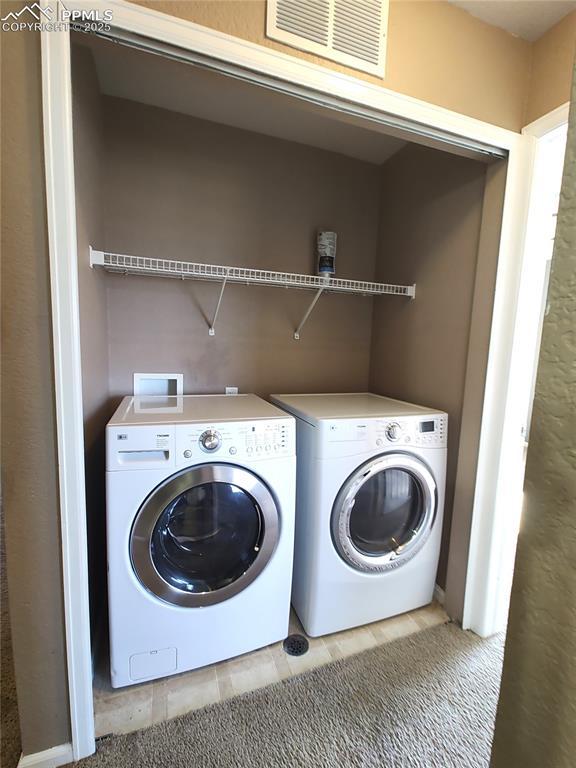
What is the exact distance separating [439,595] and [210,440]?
59.6 inches

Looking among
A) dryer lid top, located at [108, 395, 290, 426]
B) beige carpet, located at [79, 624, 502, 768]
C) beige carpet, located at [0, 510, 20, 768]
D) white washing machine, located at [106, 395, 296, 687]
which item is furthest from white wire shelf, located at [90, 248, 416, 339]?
beige carpet, located at [79, 624, 502, 768]

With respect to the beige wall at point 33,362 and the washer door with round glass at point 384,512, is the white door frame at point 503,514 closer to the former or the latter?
the washer door with round glass at point 384,512

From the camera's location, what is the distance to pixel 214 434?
49.4 inches

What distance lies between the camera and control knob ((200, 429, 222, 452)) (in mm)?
1239

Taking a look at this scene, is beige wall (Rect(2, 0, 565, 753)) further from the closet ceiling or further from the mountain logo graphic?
the closet ceiling

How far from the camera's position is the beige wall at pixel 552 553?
1.18 feet

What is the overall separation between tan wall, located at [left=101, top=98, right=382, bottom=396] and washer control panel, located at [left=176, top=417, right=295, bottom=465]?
0.77m

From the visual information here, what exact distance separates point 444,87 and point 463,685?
2.30 metres

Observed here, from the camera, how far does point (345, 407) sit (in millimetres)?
1701

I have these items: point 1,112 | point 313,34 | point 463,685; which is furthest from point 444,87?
point 463,685

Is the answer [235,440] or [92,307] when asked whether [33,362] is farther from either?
[235,440]

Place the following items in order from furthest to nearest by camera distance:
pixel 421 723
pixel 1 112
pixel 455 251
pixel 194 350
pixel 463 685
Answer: pixel 194 350
pixel 455 251
pixel 463 685
pixel 421 723
pixel 1 112

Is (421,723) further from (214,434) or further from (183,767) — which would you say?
(214,434)

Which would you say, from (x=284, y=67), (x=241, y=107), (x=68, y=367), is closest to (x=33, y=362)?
(x=68, y=367)
